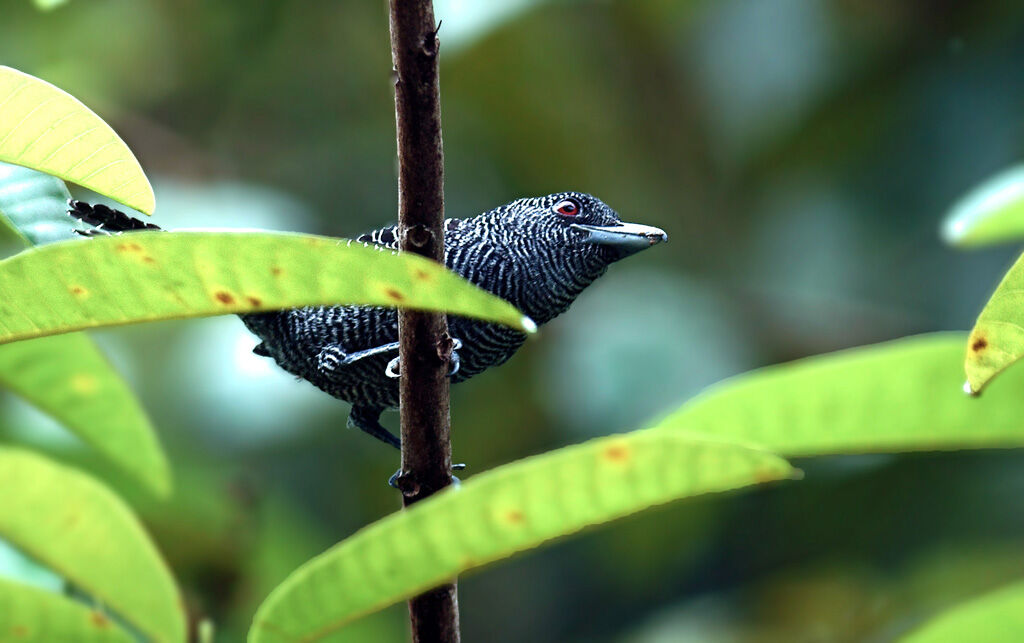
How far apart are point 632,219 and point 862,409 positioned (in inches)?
123

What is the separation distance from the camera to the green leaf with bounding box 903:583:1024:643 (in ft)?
4.34

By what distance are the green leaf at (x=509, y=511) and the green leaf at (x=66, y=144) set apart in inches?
18.3

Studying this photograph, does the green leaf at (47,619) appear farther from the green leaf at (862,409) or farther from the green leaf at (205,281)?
the green leaf at (862,409)

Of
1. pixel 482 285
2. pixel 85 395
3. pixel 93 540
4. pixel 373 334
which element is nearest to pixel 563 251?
pixel 482 285

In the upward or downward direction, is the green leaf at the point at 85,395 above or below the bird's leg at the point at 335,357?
below

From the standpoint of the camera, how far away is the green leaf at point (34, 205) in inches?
52.1

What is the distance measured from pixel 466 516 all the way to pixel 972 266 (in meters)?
4.01

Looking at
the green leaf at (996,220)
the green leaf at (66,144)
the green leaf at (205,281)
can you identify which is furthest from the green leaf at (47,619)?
the green leaf at (996,220)

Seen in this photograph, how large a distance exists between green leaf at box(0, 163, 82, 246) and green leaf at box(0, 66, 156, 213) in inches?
4.4

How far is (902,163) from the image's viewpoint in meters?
4.80

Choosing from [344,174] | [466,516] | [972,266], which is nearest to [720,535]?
[972,266]

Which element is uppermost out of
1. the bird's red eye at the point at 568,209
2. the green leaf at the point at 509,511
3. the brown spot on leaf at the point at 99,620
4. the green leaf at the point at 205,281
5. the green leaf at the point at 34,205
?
the bird's red eye at the point at 568,209

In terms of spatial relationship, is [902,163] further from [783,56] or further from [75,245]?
[75,245]

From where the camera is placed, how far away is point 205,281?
1.06 m
